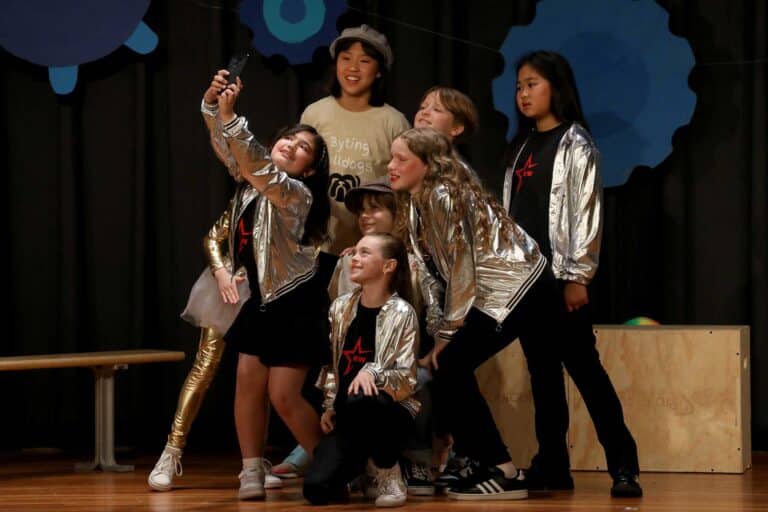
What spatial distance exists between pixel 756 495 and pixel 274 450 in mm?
2119

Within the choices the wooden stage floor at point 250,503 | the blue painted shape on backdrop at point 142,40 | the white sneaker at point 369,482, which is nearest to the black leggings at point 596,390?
the wooden stage floor at point 250,503

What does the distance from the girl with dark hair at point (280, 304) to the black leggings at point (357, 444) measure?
24cm

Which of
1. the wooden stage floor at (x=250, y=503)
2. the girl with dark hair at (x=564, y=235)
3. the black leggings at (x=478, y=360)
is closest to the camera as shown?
the wooden stage floor at (x=250, y=503)

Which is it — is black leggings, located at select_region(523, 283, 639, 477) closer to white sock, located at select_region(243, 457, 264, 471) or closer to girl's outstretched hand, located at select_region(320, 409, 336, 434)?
girl's outstretched hand, located at select_region(320, 409, 336, 434)

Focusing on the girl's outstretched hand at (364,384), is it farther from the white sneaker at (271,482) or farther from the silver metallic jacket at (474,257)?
the white sneaker at (271,482)

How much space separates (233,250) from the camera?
3.93 meters

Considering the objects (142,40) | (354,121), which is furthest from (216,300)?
(142,40)

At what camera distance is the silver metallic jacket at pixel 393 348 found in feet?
11.7

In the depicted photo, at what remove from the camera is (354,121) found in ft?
14.1

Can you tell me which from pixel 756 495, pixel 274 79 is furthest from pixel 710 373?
pixel 274 79

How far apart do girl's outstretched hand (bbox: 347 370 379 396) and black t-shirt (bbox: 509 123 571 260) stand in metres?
0.77

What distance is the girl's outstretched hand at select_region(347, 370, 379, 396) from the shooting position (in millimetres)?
3521

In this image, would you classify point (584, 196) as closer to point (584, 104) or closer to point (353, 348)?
point (353, 348)

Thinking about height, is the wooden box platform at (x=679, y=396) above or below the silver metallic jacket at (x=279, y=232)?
below
